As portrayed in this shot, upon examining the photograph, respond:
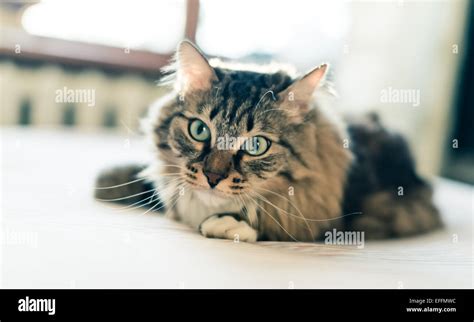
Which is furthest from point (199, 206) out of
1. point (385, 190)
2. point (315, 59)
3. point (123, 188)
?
point (315, 59)

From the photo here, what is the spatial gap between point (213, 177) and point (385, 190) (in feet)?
2.33

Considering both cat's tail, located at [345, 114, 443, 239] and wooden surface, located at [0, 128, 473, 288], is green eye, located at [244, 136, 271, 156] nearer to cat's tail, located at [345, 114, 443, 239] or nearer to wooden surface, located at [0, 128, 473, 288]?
wooden surface, located at [0, 128, 473, 288]

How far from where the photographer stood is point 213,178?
1116 mm

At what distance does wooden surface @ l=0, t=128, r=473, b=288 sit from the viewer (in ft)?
2.96

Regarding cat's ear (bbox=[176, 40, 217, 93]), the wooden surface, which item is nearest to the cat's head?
cat's ear (bbox=[176, 40, 217, 93])

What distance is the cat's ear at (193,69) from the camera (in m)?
1.22
